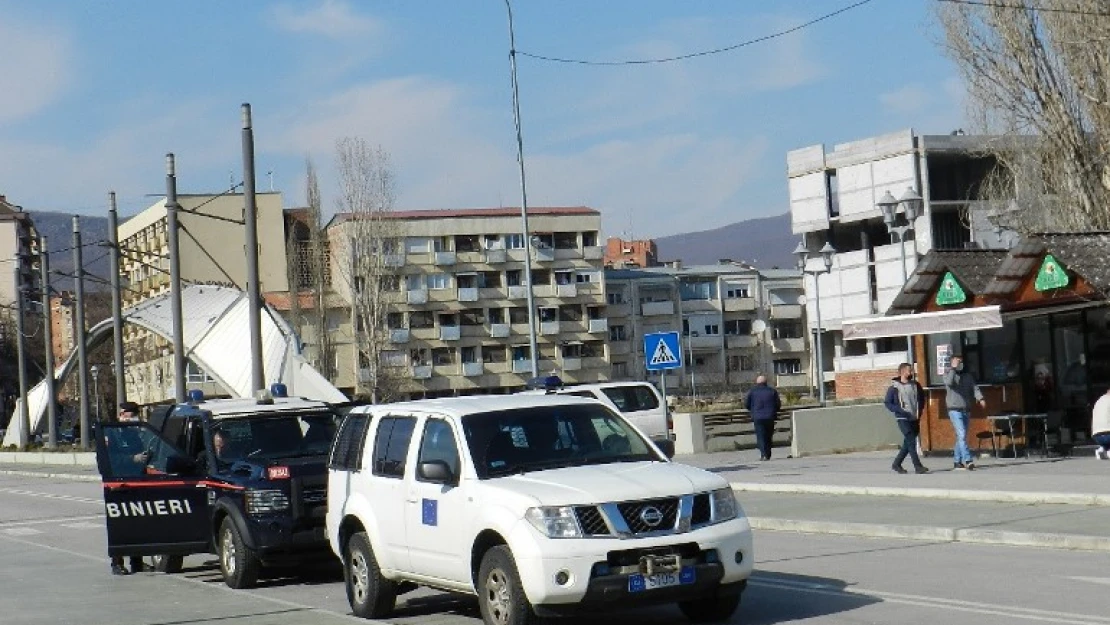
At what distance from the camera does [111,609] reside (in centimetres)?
1538

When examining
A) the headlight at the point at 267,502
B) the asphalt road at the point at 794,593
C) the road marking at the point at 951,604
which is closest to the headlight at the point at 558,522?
the asphalt road at the point at 794,593

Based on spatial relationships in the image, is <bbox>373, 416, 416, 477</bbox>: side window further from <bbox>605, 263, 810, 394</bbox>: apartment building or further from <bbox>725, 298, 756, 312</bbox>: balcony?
<bbox>725, 298, 756, 312</bbox>: balcony

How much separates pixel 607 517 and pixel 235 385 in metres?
47.5

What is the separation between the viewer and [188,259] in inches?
2844

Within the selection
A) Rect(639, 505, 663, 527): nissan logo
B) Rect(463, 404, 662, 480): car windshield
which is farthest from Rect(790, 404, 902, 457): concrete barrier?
Rect(639, 505, 663, 527): nissan logo

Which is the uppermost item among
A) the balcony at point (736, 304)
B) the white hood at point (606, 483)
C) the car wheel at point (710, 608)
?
the balcony at point (736, 304)

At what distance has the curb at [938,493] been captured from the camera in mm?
19188

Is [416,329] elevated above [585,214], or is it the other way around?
[585,214]

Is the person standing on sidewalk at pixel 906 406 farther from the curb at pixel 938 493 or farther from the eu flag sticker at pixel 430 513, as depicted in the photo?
the eu flag sticker at pixel 430 513

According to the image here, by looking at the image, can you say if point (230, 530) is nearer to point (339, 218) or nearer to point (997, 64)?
point (997, 64)

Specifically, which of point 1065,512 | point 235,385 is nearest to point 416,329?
point 235,385

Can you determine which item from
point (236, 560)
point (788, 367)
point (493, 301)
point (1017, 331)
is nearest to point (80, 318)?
point (1017, 331)

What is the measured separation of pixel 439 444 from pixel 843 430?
76.3ft

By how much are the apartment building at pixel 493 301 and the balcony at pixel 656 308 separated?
441 centimetres
